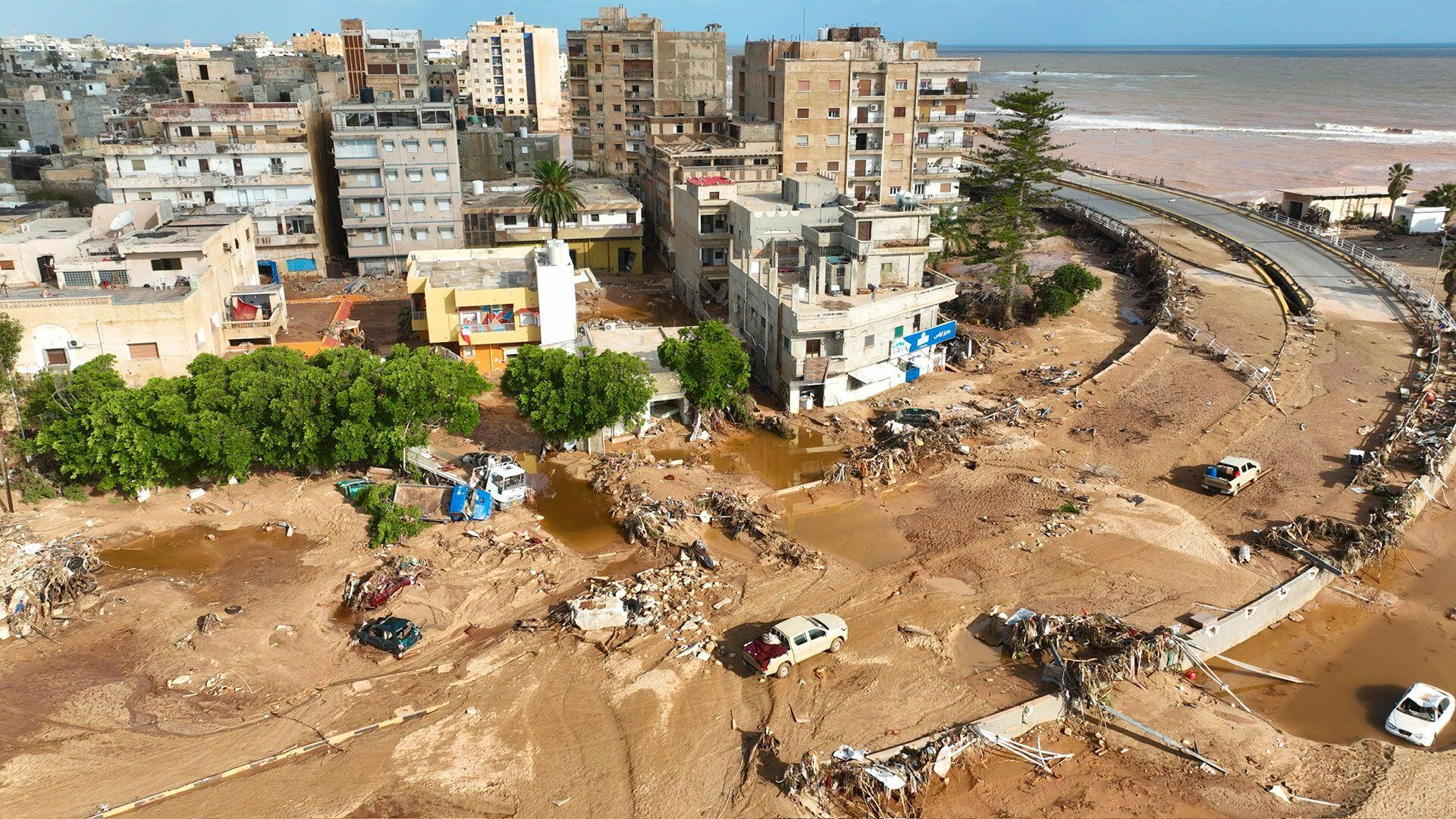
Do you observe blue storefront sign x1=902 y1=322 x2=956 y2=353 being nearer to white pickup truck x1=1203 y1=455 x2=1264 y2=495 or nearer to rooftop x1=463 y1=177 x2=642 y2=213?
white pickup truck x1=1203 y1=455 x2=1264 y2=495

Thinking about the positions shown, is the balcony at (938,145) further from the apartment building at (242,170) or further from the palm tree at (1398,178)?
the apartment building at (242,170)

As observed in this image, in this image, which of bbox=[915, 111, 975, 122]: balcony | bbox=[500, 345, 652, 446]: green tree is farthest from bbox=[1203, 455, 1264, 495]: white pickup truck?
bbox=[915, 111, 975, 122]: balcony

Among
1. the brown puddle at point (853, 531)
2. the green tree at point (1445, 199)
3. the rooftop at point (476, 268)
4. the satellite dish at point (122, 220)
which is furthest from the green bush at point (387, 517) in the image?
the green tree at point (1445, 199)

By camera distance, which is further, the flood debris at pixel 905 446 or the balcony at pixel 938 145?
the balcony at pixel 938 145

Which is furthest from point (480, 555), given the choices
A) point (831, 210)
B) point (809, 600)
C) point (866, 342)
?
point (831, 210)

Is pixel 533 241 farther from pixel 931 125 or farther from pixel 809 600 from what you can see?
pixel 809 600

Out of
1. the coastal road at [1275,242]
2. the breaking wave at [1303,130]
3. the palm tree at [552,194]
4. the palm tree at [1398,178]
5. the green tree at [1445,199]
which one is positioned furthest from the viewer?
the breaking wave at [1303,130]
